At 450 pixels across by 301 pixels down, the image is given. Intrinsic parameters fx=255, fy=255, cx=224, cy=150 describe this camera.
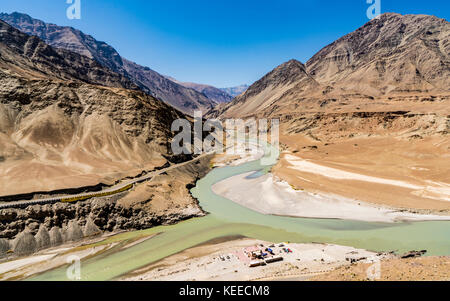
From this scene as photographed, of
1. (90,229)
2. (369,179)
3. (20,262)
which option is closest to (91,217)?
(90,229)

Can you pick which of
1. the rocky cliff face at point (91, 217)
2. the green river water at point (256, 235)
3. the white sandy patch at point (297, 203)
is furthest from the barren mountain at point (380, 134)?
the rocky cliff face at point (91, 217)

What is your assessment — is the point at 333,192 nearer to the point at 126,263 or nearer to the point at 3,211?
the point at 126,263

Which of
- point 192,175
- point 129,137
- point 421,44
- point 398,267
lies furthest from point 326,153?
point 421,44

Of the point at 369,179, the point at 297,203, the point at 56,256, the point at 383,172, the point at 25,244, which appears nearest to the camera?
the point at 56,256

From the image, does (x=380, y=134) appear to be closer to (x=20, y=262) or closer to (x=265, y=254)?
(x=265, y=254)

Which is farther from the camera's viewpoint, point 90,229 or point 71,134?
point 71,134

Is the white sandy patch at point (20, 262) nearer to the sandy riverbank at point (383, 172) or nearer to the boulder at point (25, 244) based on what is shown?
the boulder at point (25, 244)
